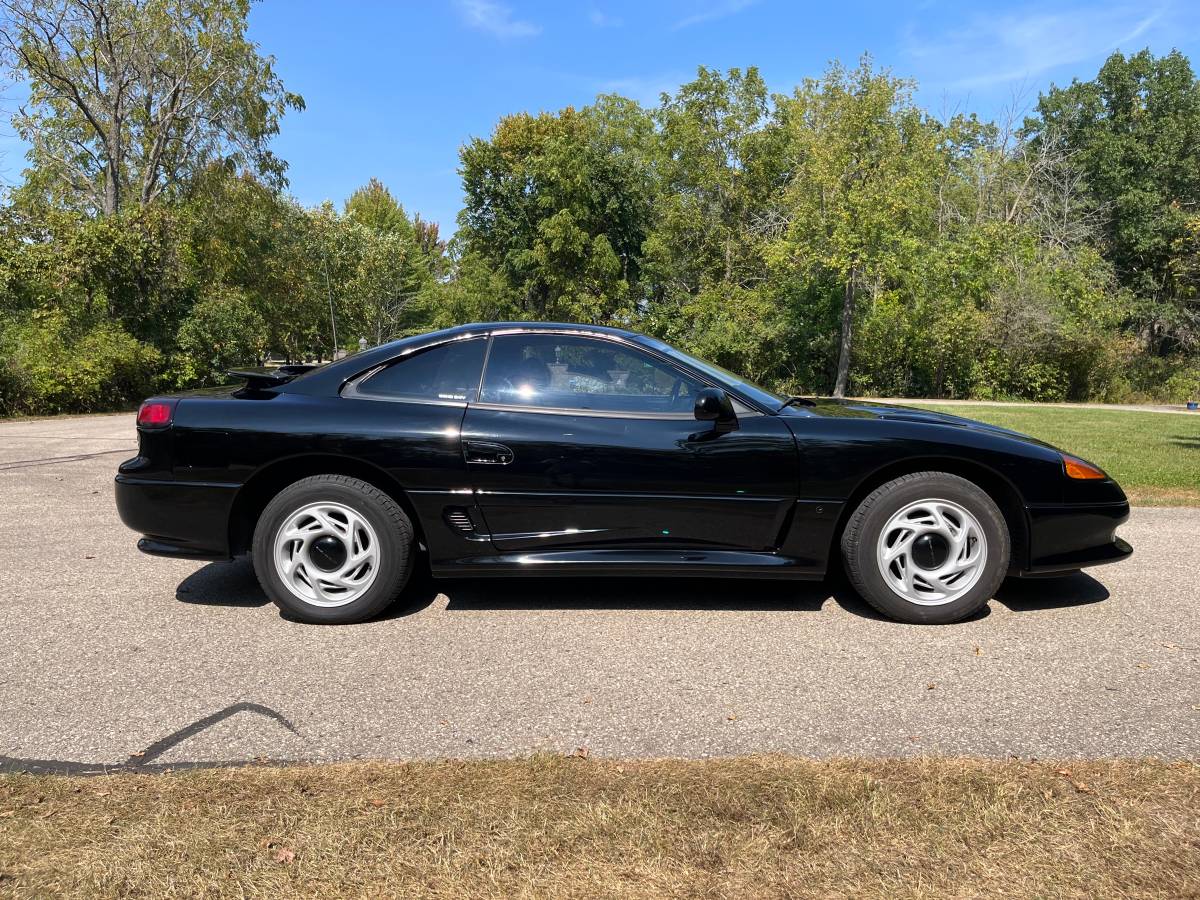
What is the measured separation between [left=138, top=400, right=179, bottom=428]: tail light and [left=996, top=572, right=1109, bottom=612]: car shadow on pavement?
449 cm

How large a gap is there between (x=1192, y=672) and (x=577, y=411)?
2.92m

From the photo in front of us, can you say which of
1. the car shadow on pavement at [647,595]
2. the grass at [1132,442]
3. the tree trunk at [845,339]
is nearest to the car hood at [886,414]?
the car shadow on pavement at [647,595]

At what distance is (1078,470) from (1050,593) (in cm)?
89

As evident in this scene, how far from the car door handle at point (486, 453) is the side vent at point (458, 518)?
257 mm

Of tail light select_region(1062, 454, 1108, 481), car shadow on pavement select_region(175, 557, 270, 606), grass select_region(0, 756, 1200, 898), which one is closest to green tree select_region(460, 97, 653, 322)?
car shadow on pavement select_region(175, 557, 270, 606)

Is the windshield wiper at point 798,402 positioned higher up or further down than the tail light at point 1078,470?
higher up

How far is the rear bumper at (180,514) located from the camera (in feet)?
13.4

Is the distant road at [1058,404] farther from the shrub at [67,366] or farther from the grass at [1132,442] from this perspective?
the shrub at [67,366]

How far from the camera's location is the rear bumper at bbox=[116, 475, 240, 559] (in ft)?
13.4

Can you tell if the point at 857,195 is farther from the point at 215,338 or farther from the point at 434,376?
the point at 434,376

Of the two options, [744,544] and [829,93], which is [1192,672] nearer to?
[744,544]

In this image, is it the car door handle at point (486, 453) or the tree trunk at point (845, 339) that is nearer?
the car door handle at point (486, 453)

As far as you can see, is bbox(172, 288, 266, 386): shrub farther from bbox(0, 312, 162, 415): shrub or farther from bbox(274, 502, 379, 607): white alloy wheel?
bbox(274, 502, 379, 607): white alloy wheel

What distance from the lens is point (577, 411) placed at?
4082 mm
